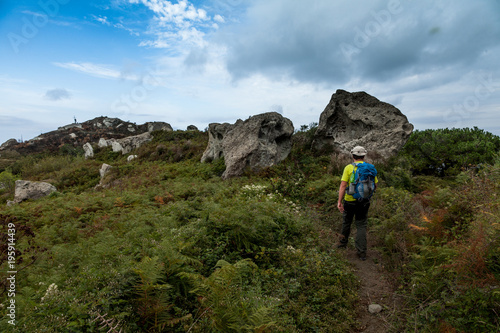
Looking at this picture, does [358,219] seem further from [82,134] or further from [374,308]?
[82,134]

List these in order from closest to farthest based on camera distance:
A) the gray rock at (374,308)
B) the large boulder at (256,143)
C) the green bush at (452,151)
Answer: the gray rock at (374,308), the green bush at (452,151), the large boulder at (256,143)

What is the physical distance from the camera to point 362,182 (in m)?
5.72

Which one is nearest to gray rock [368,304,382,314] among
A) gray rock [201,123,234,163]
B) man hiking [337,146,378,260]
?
man hiking [337,146,378,260]

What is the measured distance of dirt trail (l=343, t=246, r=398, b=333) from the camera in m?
3.82

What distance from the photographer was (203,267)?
440 centimetres

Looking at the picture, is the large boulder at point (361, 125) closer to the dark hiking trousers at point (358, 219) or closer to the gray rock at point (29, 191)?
the dark hiking trousers at point (358, 219)

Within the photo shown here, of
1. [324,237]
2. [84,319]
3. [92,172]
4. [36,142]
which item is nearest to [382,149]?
[324,237]

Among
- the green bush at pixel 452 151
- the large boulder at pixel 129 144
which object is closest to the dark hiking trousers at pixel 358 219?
the green bush at pixel 452 151

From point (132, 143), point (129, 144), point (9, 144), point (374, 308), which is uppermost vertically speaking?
point (9, 144)

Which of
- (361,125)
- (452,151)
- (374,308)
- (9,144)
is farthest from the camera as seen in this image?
(9,144)

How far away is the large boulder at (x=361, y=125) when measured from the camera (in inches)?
529

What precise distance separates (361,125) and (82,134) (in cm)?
4269

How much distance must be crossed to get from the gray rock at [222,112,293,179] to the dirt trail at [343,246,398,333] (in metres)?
7.92

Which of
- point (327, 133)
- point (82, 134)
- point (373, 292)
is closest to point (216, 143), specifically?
point (327, 133)
